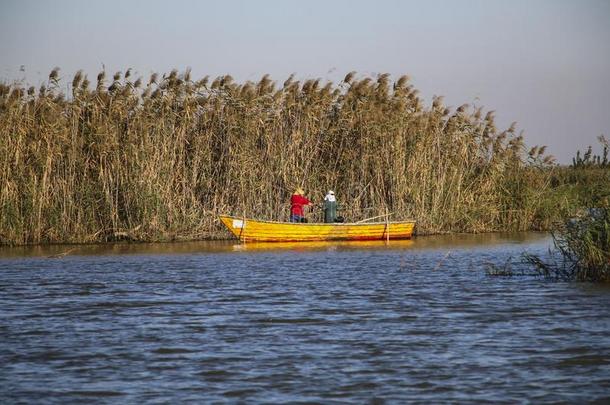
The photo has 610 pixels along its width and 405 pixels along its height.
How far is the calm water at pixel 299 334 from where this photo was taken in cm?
856

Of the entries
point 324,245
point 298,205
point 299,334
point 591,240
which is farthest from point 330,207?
point 299,334

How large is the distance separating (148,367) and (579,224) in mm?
7347

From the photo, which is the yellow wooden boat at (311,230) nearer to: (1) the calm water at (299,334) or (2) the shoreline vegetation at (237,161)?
(2) the shoreline vegetation at (237,161)

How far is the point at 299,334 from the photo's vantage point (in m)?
11.4

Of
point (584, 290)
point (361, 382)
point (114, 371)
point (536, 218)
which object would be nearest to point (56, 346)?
point (114, 371)

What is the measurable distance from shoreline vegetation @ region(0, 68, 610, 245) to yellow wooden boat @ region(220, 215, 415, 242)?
1047mm

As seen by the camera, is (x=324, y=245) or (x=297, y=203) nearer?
(x=324, y=245)

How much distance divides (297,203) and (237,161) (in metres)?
1.79

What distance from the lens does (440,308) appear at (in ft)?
43.6

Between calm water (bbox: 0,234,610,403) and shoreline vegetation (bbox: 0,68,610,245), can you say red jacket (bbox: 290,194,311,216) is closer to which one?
shoreline vegetation (bbox: 0,68,610,245)

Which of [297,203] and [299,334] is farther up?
[297,203]

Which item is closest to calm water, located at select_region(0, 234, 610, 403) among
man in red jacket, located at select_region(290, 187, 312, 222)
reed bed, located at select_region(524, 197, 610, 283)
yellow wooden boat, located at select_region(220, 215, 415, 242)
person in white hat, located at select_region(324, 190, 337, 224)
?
reed bed, located at select_region(524, 197, 610, 283)

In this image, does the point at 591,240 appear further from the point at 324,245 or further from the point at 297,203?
the point at 297,203

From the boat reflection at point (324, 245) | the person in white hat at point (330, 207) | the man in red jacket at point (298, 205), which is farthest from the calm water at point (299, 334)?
the person in white hat at point (330, 207)
